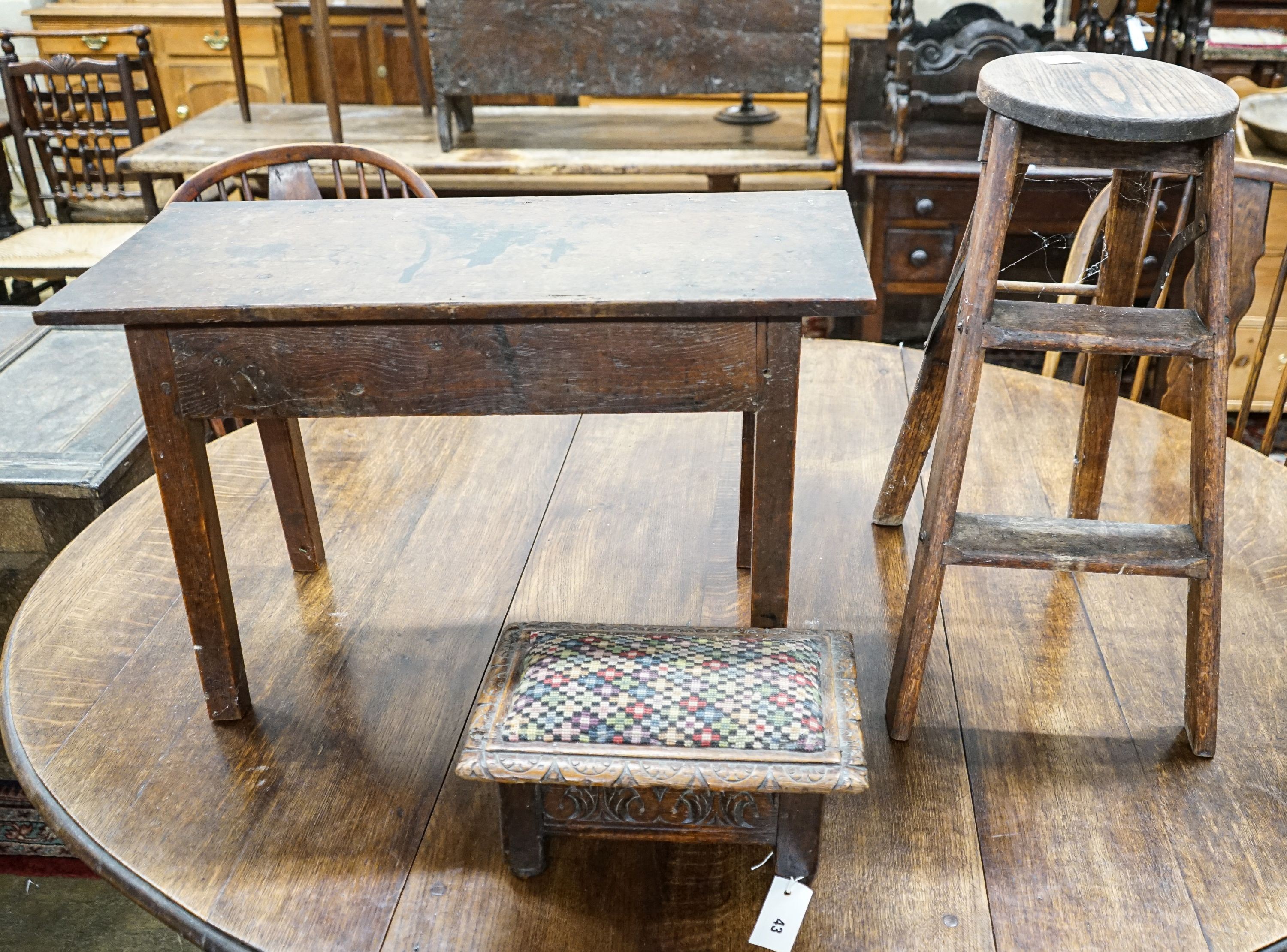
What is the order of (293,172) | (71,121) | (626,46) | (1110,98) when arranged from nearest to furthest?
(1110,98)
(293,172)
(626,46)
(71,121)

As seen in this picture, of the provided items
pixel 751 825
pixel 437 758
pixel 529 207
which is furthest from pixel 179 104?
pixel 751 825

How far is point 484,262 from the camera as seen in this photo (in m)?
1.23

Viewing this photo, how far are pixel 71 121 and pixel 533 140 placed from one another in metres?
1.76

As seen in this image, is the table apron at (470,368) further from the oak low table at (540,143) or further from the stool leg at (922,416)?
the oak low table at (540,143)

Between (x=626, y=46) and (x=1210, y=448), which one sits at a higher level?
(x=626, y=46)

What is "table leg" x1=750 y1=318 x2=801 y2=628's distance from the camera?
1.14m

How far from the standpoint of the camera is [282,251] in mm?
1286

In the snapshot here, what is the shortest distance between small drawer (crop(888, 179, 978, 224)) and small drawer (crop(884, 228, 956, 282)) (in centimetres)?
5

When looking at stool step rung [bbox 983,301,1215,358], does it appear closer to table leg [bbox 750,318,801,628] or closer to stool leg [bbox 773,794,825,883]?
table leg [bbox 750,318,801,628]

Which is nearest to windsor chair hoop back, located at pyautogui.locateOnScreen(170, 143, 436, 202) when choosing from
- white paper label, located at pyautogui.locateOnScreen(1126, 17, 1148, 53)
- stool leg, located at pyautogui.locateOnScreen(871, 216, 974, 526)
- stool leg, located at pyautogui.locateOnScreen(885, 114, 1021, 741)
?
stool leg, located at pyautogui.locateOnScreen(871, 216, 974, 526)

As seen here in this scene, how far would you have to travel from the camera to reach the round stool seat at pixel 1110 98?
1.08m

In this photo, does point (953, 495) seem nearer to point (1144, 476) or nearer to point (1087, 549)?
point (1087, 549)

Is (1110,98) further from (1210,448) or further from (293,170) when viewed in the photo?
(293,170)

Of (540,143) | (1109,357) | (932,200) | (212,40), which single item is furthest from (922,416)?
(212,40)
